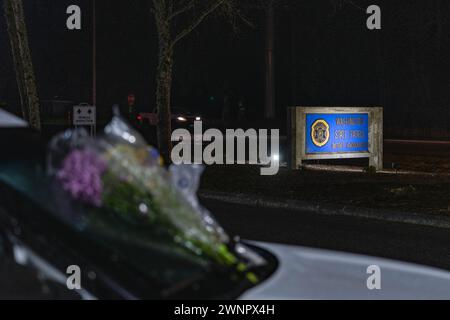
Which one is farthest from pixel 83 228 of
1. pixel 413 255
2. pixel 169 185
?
pixel 413 255

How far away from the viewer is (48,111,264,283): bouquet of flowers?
226cm

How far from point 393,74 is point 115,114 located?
175 feet

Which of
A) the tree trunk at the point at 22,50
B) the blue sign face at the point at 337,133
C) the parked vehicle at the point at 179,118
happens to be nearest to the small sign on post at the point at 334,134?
the blue sign face at the point at 337,133

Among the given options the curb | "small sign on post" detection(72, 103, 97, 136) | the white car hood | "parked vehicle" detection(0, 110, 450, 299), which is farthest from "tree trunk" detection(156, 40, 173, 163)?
"parked vehicle" detection(0, 110, 450, 299)

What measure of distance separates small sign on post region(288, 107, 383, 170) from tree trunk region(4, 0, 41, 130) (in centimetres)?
659

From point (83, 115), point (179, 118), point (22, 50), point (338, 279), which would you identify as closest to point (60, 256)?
point (338, 279)

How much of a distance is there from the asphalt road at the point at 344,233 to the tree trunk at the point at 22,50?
30.8 feet

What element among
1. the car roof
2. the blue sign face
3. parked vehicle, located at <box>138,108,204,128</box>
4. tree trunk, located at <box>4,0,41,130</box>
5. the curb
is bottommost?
the curb

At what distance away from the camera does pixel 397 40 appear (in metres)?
51.5

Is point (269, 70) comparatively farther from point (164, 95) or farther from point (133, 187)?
point (133, 187)

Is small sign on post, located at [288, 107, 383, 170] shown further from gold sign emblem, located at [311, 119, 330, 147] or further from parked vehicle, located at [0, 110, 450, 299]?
parked vehicle, located at [0, 110, 450, 299]

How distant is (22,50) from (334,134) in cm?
822

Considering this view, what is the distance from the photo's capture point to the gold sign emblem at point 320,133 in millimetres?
21031
